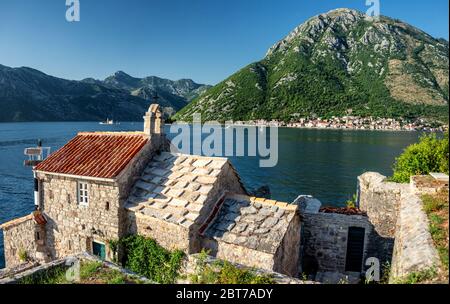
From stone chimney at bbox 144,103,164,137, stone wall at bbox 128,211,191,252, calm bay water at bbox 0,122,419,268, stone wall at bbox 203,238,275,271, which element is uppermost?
stone chimney at bbox 144,103,164,137

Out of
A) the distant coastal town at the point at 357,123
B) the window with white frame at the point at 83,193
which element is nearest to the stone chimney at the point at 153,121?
the window with white frame at the point at 83,193

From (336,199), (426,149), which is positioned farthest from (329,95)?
(426,149)

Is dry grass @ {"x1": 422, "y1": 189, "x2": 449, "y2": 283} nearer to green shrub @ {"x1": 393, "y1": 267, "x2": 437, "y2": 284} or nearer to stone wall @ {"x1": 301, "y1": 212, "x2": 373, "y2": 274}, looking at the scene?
green shrub @ {"x1": 393, "y1": 267, "x2": 437, "y2": 284}

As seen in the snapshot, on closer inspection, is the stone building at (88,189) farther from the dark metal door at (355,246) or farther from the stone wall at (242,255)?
the dark metal door at (355,246)

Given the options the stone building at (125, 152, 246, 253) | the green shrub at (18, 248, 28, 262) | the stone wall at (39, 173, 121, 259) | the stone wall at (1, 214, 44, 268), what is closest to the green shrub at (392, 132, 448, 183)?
the stone building at (125, 152, 246, 253)

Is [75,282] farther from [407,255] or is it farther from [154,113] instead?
[154,113]

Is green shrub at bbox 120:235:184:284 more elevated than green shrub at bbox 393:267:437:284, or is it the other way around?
green shrub at bbox 393:267:437:284
